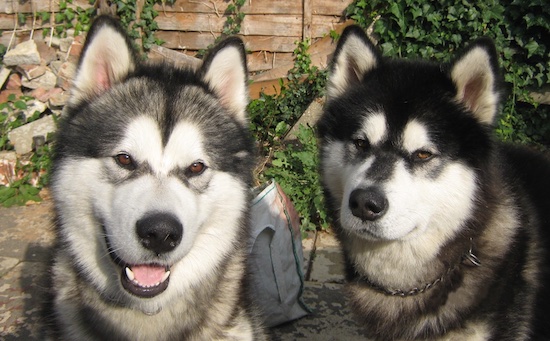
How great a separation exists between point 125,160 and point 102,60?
589 mm

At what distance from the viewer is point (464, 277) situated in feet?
8.91

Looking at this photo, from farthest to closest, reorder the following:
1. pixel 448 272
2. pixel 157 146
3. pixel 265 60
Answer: pixel 265 60, pixel 448 272, pixel 157 146

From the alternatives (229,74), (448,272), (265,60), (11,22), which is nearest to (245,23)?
(265,60)

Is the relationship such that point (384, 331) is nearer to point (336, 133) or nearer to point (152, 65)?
point (336, 133)

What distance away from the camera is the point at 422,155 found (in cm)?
271

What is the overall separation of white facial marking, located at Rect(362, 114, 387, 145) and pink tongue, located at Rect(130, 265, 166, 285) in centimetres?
128

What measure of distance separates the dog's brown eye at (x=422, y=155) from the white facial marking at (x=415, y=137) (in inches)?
1.0

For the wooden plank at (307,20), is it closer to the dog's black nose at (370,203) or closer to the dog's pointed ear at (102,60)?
the dog's pointed ear at (102,60)

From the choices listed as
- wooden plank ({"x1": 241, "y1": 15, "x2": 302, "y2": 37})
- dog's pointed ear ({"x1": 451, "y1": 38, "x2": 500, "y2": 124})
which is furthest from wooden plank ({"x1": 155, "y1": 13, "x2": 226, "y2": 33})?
dog's pointed ear ({"x1": 451, "y1": 38, "x2": 500, "y2": 124})

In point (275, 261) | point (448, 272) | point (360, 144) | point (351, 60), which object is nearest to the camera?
point (448, 272)

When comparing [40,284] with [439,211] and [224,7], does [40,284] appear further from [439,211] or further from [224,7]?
[224,7]

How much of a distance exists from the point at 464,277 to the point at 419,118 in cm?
86

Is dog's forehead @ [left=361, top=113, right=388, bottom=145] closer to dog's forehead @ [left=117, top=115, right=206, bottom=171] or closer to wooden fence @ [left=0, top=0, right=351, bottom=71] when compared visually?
dog's forehead @ [left=117, top=115, right=206, bottom=171]

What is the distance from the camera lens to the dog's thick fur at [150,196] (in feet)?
7.66
